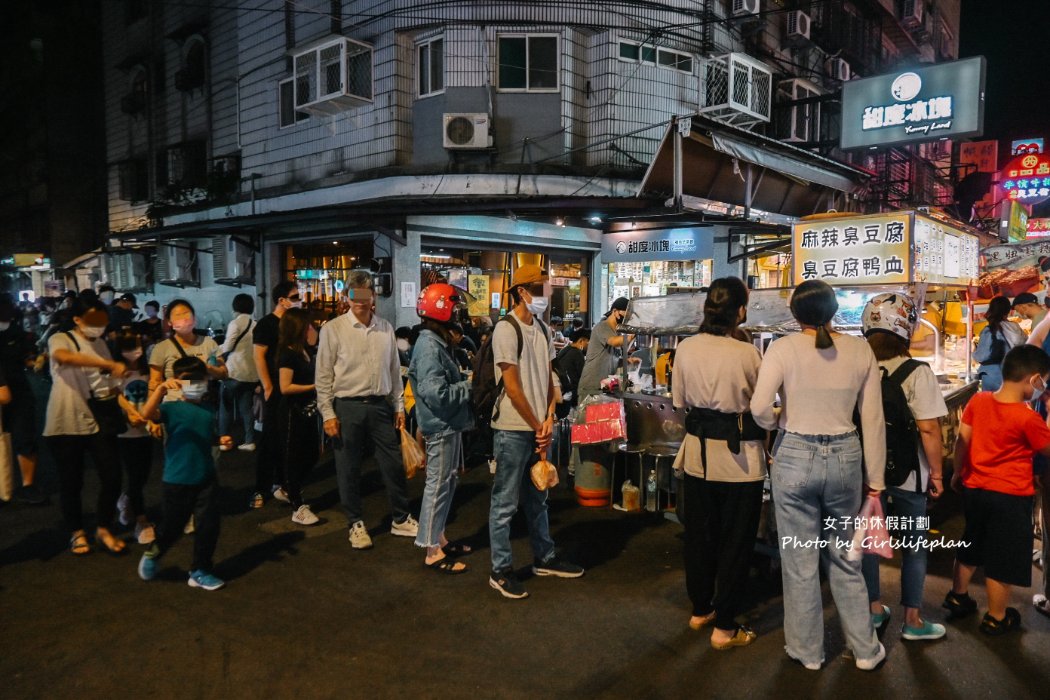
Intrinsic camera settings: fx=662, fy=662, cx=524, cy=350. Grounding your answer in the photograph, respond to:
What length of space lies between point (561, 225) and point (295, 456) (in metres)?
9.58

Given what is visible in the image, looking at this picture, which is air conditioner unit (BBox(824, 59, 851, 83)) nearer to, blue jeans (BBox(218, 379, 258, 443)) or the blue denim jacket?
blue jeans (BBox(218, 379, 258, 443))

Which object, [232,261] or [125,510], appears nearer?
[125,510]

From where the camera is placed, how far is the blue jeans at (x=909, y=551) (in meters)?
3.76

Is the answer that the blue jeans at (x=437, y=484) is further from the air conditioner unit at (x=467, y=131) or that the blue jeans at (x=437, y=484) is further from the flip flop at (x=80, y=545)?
the air conditioner unit at (x=467, y=131)

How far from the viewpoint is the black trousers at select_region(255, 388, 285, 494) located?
635 cm

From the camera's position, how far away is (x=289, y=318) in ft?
20.1

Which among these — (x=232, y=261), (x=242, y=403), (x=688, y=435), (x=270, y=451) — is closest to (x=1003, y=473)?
(x=688, y=435)

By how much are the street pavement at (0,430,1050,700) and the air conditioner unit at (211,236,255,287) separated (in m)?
11.2

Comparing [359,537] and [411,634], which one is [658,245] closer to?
[359,537]

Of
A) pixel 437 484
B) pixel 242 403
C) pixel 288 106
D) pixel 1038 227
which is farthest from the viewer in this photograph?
pixel 1038 227

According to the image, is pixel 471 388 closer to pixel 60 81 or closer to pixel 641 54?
pixel 641 54

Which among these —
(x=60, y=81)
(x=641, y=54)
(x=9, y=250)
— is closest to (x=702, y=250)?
(x=641, y=54)

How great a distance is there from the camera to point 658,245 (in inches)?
537

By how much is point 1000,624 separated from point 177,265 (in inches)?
782
